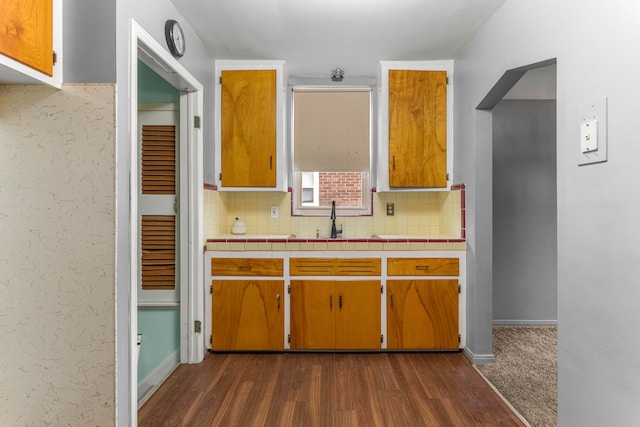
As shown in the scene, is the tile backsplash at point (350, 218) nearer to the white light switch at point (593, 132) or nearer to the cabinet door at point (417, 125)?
the cabinet door at point (417, 125)

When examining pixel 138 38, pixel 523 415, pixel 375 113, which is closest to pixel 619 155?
pixel 523 415

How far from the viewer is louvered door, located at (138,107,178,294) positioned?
2.84 meters

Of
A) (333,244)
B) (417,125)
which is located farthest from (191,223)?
(417,125)

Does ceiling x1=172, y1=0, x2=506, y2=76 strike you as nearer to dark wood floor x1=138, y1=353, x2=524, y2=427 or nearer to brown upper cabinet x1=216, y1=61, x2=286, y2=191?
brown upper cabinet x1=216, y1=61, x2=286, y2=191

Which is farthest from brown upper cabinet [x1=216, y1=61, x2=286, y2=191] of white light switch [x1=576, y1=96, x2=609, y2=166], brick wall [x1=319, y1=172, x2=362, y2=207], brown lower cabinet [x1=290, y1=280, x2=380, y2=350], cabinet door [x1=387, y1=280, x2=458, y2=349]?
white light switch [x1=576, y1=96, x2=609, y2=166]

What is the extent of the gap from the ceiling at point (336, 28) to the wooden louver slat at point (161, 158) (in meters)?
0.76

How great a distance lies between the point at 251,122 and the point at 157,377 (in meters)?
2.04

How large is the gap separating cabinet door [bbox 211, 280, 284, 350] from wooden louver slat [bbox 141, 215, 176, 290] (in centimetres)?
36

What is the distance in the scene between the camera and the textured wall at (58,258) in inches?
64.1

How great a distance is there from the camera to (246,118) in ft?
10.5

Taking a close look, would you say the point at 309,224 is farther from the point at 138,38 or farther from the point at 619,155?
the point at 619,155

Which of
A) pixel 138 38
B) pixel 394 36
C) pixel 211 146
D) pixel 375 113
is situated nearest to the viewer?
pixel 138 38

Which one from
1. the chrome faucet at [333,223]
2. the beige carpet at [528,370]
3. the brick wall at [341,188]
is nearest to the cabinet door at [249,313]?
the chrome faucet at [333,223]

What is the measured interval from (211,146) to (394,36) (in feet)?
5.39
